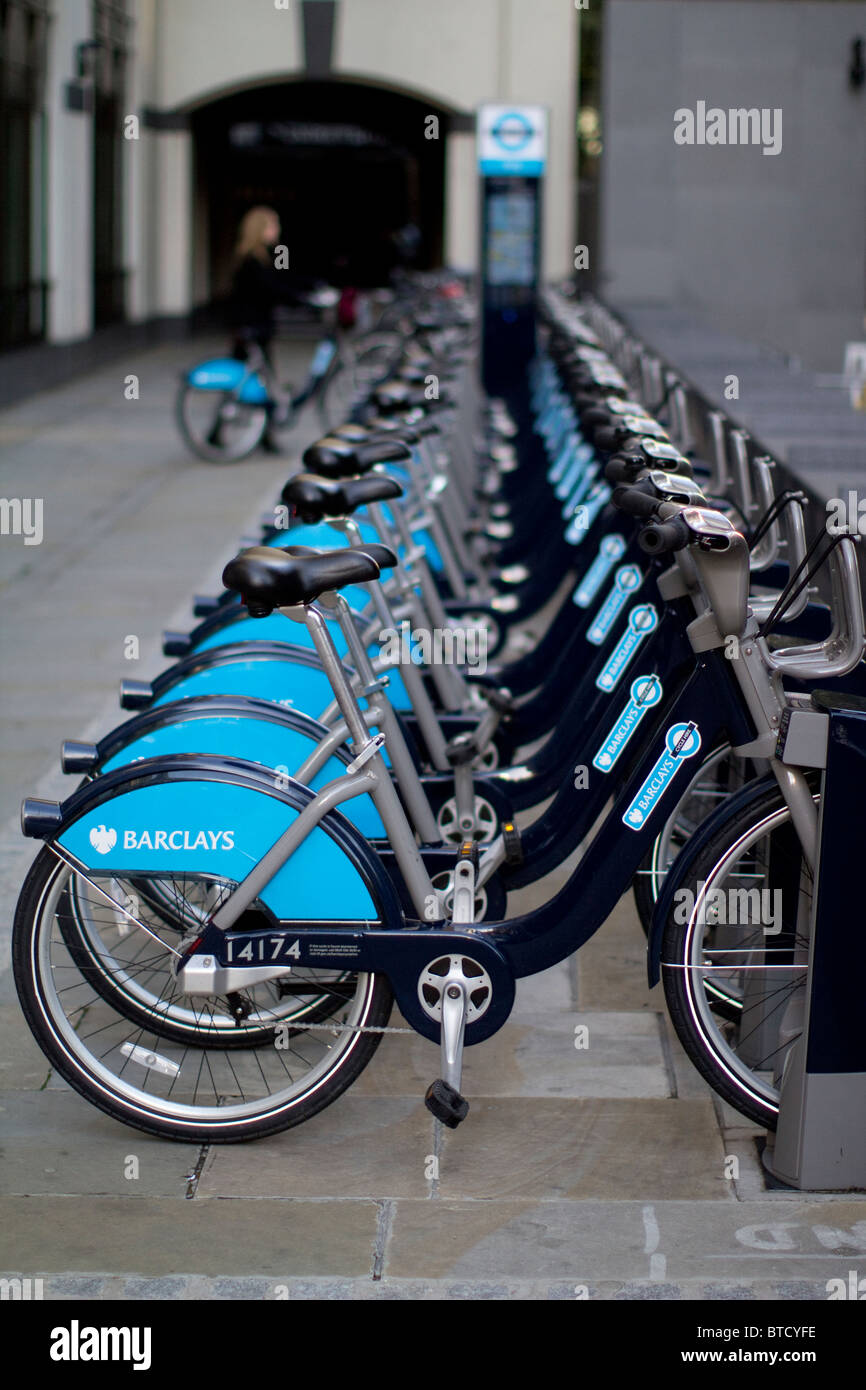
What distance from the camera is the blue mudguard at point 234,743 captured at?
10.3 feet

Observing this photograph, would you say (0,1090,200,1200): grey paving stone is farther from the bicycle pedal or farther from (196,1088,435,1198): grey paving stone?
the bicycle pedal

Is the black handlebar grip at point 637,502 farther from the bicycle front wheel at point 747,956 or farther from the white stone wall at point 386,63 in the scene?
the white stone wall at point 386,63

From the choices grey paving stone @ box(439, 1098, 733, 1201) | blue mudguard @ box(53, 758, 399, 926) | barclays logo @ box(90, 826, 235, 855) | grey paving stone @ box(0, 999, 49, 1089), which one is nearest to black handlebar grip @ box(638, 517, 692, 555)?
blue mudguard @ box(53, 758, 399, 926)

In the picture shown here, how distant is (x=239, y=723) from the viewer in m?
3.22

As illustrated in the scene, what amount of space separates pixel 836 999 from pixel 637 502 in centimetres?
88

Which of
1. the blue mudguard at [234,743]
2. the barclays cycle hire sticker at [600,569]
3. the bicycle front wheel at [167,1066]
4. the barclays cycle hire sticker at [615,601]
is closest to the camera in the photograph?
A: the bicycle front wheel at [167,1066]

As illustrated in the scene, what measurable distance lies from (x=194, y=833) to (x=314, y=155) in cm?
2980

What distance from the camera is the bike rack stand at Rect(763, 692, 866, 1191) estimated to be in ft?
9.22

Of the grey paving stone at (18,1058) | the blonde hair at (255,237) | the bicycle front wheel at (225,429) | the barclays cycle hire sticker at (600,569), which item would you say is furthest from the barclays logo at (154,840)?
the blonde hair at (255,237)

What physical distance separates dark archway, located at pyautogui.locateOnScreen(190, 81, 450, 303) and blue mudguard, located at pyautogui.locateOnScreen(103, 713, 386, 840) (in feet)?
83.7

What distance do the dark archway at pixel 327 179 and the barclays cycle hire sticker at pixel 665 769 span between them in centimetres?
2586

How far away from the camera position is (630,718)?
3143 mm

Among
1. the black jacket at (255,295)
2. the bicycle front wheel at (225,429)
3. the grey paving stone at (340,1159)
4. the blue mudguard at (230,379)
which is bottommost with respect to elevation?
the grey paving stone at (340,1159)
